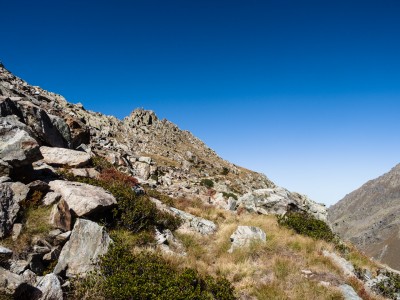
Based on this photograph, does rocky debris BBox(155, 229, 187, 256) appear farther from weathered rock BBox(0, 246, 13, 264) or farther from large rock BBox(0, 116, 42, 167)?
large rock BBox(0, 116, 42, 167)

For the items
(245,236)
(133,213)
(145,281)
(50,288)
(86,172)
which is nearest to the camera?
(50,288)

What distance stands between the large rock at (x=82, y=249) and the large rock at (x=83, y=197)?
4.84ft

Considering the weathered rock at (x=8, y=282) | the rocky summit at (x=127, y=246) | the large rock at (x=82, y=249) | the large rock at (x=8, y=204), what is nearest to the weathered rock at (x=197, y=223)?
the rocky summit at (x=127, y=246)

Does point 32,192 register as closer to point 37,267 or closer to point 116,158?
point 37,267

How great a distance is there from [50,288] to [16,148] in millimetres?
6754

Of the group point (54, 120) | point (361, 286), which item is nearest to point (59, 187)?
point (54, 120)

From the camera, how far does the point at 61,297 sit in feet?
27.4

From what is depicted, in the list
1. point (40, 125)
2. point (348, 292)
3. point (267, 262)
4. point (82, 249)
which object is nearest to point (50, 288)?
point (82, 249)

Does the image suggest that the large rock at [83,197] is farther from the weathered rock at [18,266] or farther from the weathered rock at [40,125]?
the weathered rock at [40,125]

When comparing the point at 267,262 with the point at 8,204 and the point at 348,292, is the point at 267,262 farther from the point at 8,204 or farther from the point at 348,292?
the point at 8,204

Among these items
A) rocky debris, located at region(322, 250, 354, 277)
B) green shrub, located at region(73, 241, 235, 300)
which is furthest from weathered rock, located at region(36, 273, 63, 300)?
rocky debris, located at region(322, 250, 354, 277)

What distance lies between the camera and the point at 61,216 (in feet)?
38.2

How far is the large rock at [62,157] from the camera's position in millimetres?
17752

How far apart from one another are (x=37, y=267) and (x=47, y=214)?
254 cm
